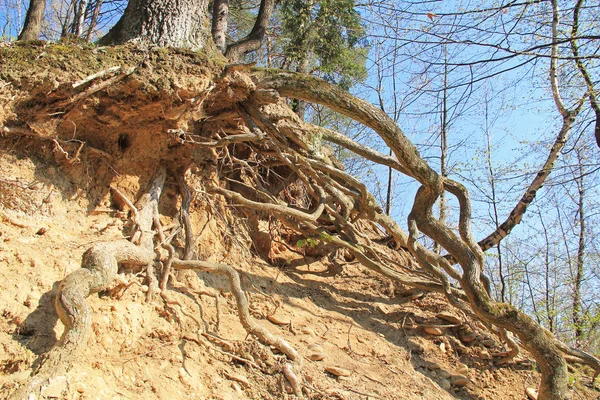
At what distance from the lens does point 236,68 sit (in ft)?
14.4

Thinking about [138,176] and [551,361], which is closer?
[551,361]

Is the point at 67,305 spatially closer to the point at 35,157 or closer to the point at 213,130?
the point at 35,157

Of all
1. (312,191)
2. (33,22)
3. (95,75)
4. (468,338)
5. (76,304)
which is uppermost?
(33,22)

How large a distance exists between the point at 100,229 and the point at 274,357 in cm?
194

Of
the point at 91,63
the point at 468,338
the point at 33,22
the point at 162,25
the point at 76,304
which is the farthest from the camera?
the point at 33,22

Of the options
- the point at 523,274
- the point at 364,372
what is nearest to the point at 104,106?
the point at 364,372

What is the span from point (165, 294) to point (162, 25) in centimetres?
257

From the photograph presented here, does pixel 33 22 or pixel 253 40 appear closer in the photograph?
pixel 33 22

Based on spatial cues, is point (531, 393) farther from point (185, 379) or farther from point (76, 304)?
point (76, 304)

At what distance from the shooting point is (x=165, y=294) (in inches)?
163

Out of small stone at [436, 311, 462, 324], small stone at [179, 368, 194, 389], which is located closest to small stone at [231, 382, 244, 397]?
small stone at [179, 368, 194, 389]

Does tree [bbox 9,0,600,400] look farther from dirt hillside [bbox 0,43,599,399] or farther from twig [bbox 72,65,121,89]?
twig [bbox 72,65,121,89]

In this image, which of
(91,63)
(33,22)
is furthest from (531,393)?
(33,22)

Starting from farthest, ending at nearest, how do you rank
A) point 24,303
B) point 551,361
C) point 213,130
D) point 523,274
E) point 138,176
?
point 523,274 → point 213,130 → point 138,176 → point 551,361 → point 24,303
